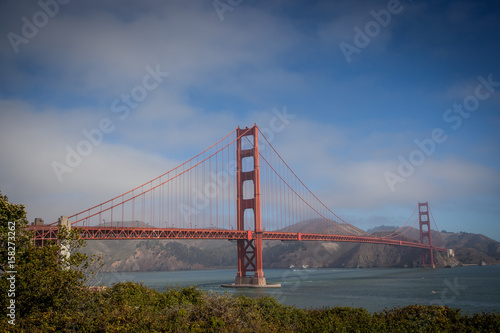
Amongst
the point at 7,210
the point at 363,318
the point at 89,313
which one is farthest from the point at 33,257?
the point at 363,318

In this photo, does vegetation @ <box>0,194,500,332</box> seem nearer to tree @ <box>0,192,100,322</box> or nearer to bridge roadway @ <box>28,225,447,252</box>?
tree @ <box>0,192,100,322</box>

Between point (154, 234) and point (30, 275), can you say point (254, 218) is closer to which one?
point (154, 234)

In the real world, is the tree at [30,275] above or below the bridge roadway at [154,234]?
below

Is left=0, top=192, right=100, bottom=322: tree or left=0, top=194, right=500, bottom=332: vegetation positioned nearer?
left=0, top=194, right=500, bottom=332: vegetation

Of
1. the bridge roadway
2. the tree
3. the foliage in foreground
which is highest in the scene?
the bridge roadway

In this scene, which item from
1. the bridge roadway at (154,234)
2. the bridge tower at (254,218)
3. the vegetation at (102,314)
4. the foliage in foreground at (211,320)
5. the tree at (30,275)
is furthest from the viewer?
the bridge tower at (254,218)

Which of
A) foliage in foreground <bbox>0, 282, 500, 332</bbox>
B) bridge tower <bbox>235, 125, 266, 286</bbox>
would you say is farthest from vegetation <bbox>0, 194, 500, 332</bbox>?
bridge tower <bbox>235, 125, 266, 286</bbox>

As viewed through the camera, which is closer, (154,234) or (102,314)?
(102,314)

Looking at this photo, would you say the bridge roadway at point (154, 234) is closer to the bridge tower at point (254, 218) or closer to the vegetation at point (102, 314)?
the bridge tower at point (254, 218)

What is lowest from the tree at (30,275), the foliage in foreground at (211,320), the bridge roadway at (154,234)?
the foliage in foreground at (211,320)

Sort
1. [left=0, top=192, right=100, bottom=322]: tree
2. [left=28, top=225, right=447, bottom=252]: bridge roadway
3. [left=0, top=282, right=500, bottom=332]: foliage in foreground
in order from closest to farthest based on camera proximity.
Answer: [left=0, top=282, right=500, bottom=332]: foliage in foreground
[left=0, top=192, right=100, bottom=322]: tree
[left=28, top=225, right=447, bottom=252]: bridge roadway

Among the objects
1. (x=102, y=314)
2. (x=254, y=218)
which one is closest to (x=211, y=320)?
(x=102, y=314)

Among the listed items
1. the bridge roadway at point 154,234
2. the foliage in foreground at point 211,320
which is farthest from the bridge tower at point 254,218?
the foliage in foreground at point 211,320
